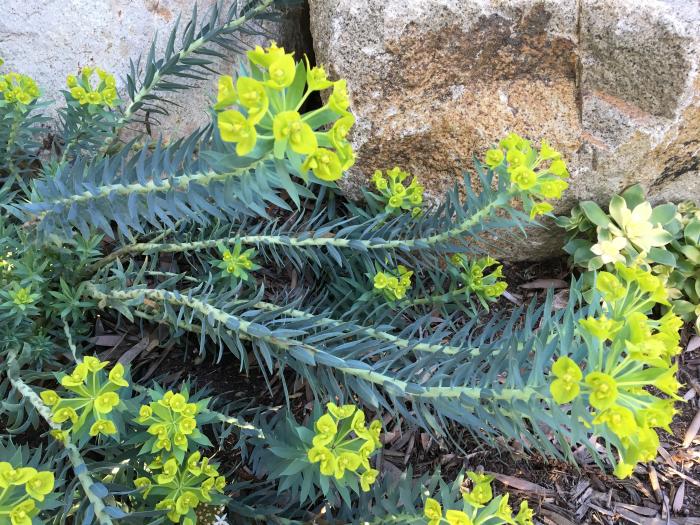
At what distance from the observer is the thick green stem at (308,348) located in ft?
4.43

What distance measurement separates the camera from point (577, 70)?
2.31m

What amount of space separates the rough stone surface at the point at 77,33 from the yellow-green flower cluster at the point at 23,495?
175 cm

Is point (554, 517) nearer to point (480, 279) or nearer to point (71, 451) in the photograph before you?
point (480, 279)

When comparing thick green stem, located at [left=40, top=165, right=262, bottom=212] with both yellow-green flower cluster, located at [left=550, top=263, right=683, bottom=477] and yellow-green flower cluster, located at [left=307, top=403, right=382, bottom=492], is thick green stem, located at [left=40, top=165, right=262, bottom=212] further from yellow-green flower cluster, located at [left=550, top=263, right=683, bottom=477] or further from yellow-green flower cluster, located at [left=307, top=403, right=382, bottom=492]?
yellow-green flower cluster, located at [left=550, top=263, right=683, bottom=477]

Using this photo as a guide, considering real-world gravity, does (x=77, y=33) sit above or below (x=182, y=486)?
above

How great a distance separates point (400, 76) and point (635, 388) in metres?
1.56

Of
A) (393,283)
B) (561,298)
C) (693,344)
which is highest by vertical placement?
(393,283)

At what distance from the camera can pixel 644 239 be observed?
2.51 meters

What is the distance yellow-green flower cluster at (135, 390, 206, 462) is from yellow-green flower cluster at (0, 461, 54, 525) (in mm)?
285

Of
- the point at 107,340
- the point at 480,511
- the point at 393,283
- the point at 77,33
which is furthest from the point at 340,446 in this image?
the point at 77,33

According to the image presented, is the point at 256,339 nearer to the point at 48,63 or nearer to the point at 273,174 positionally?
the point at 273,174

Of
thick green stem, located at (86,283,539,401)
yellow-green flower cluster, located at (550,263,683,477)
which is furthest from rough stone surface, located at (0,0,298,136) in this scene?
yellow-green flower cluster, located at (550,263,683,477)

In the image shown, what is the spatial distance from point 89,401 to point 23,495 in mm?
242

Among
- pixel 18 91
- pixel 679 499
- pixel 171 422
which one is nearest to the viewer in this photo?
pixel 171 422
